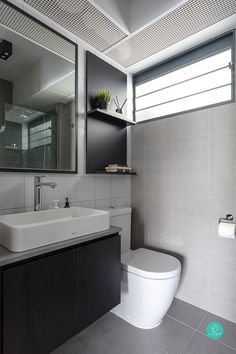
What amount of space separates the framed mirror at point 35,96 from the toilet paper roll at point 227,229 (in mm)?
1201

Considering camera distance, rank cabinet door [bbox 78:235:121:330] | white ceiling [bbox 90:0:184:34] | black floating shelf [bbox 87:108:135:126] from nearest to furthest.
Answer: cabinet door [bbox 78:235:121:330] < white ceiling [bbox 90:0:184:34] < black floating shelf [bbox 87:108:135:126]

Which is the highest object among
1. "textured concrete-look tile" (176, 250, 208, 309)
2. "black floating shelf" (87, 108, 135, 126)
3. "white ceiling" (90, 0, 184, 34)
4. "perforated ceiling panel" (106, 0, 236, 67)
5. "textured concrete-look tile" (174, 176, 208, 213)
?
"white ceiling" (90, 0, 184, 34)

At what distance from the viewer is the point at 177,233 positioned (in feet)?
5.85

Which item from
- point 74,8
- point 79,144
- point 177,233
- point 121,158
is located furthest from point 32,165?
point 177,233

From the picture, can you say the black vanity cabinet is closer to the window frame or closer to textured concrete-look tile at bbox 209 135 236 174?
textured concrete-look tile at bbox 209 135 236 174

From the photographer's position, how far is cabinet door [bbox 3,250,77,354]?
2.77 ft

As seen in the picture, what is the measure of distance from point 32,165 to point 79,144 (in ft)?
1.49

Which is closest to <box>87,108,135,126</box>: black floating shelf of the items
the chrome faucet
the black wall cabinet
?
the black wall cabinet

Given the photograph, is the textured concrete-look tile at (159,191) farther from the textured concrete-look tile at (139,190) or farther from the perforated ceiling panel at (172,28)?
the perforated ceiling panel at (172,28)

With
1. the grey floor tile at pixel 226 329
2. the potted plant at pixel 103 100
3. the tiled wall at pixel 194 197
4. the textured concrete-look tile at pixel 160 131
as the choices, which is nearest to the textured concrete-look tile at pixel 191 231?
the tiled wall at pixel 194 197

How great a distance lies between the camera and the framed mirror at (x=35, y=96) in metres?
1.32

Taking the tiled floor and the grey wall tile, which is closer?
the tiled floor

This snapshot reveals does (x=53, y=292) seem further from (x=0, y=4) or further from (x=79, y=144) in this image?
(x=0, y=4)

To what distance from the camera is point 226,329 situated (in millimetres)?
1444
